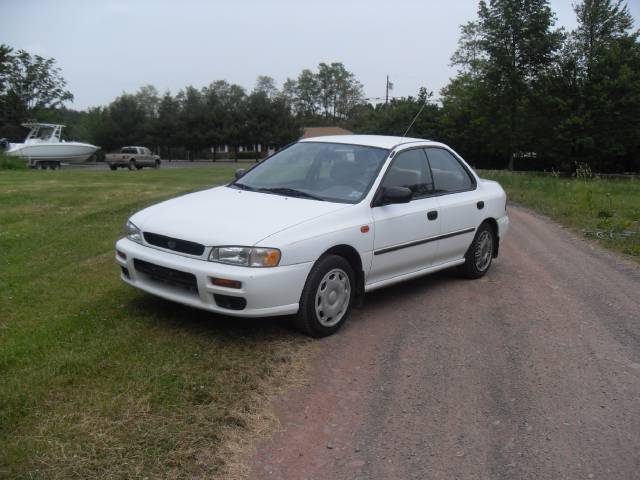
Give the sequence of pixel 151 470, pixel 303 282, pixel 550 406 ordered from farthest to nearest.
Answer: pixel 303 282 < pixel 550 406 < pixel 151 470

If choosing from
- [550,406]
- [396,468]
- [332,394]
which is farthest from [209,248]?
[550,406]

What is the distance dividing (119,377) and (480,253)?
4.34 m

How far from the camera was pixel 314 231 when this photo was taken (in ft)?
14.9

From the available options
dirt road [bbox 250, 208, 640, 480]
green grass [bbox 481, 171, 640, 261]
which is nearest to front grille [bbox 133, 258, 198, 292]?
dirt road [bbox 250, 208, 640, 480]

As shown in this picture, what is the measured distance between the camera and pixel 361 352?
14.9ft

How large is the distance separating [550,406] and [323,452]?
1525mm

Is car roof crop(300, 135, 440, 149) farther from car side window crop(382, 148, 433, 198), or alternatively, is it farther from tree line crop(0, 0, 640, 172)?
tree line crop(0, 0, 640, 172)

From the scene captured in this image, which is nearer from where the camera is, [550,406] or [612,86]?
[550,406]

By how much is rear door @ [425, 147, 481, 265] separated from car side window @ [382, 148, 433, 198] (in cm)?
13

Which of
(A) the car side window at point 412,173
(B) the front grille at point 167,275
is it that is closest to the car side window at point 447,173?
(A) the car side window at point 412,173

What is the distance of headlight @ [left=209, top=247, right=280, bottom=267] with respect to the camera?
4246mm

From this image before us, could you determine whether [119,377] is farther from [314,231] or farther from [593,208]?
[593,208]

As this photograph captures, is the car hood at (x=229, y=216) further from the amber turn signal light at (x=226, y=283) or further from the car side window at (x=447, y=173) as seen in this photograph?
the car side window at (x=447, y=173)

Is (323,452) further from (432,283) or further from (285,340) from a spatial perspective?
(432,283)
